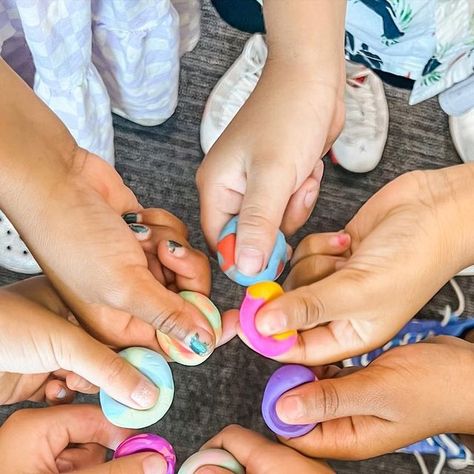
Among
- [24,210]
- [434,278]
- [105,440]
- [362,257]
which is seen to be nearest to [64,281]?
[24,210]

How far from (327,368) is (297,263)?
0.51ft

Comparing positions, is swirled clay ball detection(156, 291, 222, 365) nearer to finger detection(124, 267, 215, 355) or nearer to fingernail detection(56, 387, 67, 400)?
finger detection(124, 267, 215, 355)

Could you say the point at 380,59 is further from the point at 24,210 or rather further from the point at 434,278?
the point at 24,210

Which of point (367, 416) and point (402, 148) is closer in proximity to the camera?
point (367, 416)

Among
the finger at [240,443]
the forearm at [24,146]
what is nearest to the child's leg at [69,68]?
the forearm at [24,146]

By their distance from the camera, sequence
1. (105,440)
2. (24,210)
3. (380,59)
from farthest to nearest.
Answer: (380,59) → (105,440) → (24,210)

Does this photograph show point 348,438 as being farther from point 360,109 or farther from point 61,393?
point 360,109

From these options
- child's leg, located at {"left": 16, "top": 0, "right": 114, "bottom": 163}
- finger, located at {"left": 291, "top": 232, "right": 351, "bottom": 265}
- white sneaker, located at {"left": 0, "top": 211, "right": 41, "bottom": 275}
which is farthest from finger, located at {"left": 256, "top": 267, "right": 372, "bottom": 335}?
white sneaker, located at {"left": 0, "top": 211, "right": 41, "bottom": 275}

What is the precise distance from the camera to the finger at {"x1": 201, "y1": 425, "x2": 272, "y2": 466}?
89 cm

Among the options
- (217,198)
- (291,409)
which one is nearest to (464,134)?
(217,198)

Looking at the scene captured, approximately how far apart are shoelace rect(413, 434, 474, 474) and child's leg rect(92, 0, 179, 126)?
75 centimetres

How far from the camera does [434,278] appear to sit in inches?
35.4

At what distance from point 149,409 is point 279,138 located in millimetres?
376

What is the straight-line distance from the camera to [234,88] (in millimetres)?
1302
